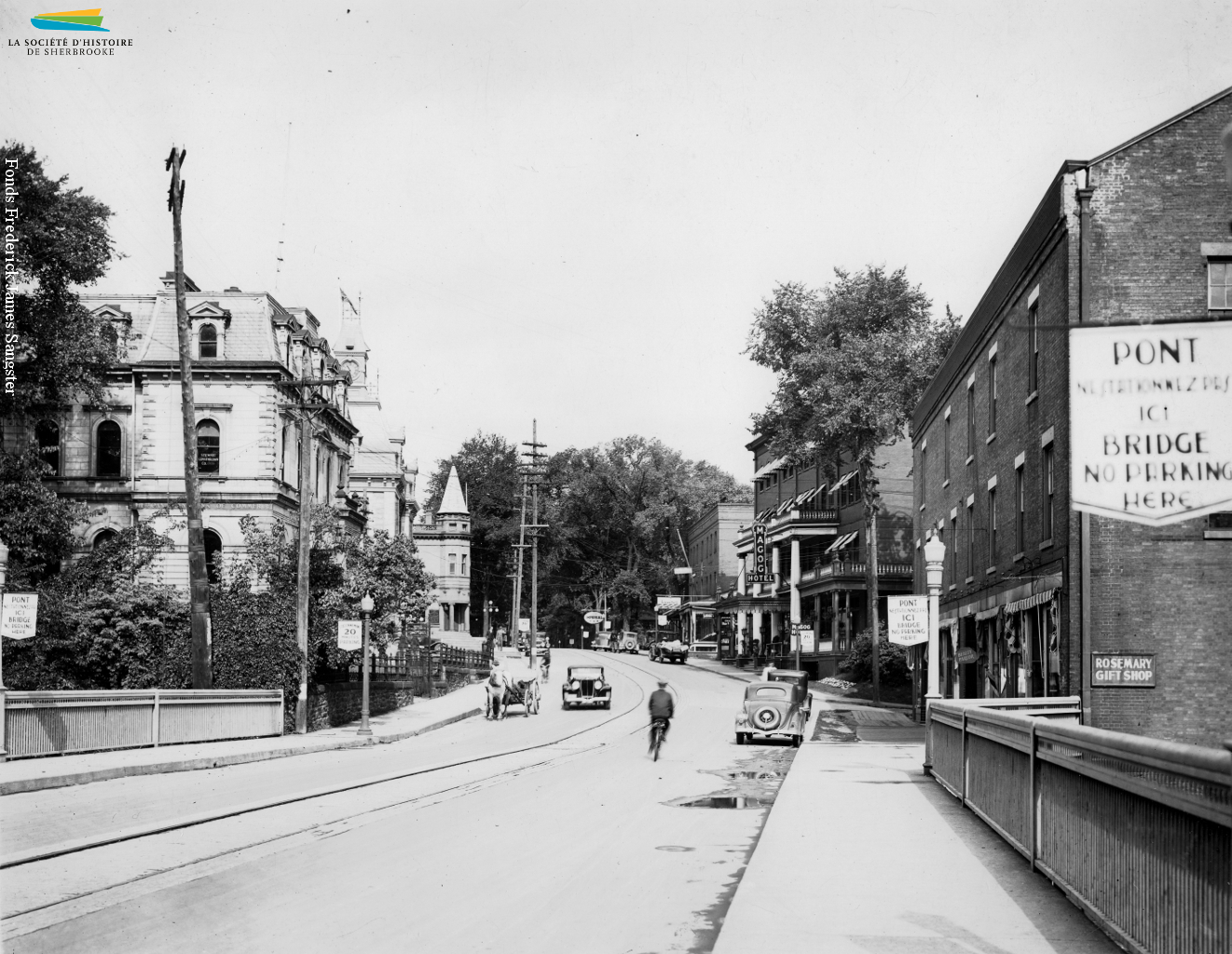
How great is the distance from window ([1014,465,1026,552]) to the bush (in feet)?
73.4

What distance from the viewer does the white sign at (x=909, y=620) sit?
24.7m

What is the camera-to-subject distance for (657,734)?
23812mm

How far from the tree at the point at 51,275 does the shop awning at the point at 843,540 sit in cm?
3684

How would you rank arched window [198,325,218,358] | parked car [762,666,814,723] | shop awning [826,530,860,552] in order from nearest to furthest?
parked car [762,666,814,723]
arched window [198,325,218,358]
shop awning [826,530,860,552]

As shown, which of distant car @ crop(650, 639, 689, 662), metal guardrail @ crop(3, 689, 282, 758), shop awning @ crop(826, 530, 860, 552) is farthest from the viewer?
distant car @ crop(650, 639, 689, 662)

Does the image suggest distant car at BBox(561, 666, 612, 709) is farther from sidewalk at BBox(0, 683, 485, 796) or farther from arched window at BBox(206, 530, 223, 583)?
arched window at BBox(206, 530, 223, 583)

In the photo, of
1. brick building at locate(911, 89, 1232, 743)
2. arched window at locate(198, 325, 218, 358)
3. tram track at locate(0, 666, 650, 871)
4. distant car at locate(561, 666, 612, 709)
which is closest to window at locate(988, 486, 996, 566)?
brick building at locate(911, 89, 1232, 743)

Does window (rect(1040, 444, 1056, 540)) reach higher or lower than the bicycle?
higher

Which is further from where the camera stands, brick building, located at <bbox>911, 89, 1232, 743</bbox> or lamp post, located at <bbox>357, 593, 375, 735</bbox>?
lamp post, located at <bbox>357, 593, 375, 735</bbox>

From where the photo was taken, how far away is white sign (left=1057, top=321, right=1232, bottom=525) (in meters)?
5.63

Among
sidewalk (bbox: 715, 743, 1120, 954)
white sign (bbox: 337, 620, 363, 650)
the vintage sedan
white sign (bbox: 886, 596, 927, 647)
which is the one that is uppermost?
white sign (bbox: 886, 596, 927, 647)

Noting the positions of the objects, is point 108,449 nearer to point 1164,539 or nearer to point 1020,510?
point 1020,510

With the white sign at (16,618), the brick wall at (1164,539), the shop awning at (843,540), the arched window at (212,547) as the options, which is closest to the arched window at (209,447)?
the arched window at (212,547)

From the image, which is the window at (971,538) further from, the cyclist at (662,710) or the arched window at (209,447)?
the arched window at (209,447)
